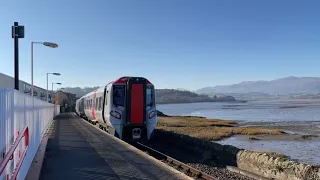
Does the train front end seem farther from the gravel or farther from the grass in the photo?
the grass

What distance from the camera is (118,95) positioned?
18844 millimetres

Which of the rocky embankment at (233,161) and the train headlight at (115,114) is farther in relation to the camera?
the train headlight at (115,114)

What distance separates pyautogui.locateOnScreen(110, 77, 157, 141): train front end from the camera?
1866 cm

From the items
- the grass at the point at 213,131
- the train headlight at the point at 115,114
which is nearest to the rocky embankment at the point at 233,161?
the train headlight at the point at 115,114

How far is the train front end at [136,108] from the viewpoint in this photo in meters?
18.7

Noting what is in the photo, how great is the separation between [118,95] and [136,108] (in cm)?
115

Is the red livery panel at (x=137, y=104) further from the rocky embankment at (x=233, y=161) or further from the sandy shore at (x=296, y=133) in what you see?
the sandy shore at (x=296, y=133)

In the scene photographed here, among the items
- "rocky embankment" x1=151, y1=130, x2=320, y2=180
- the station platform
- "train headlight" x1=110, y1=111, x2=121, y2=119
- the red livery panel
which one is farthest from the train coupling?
the station platform

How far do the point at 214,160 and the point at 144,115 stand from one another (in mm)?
4117

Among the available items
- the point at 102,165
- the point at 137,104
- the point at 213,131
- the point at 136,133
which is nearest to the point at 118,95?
the point at 137,104

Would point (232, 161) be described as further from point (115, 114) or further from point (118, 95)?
point (118, 95)

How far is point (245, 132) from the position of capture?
36406 millimetres

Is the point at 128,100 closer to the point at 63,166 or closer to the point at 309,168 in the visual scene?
the point at 63,166

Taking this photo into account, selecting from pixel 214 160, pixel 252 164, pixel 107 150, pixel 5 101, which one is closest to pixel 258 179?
pixel 252 164
